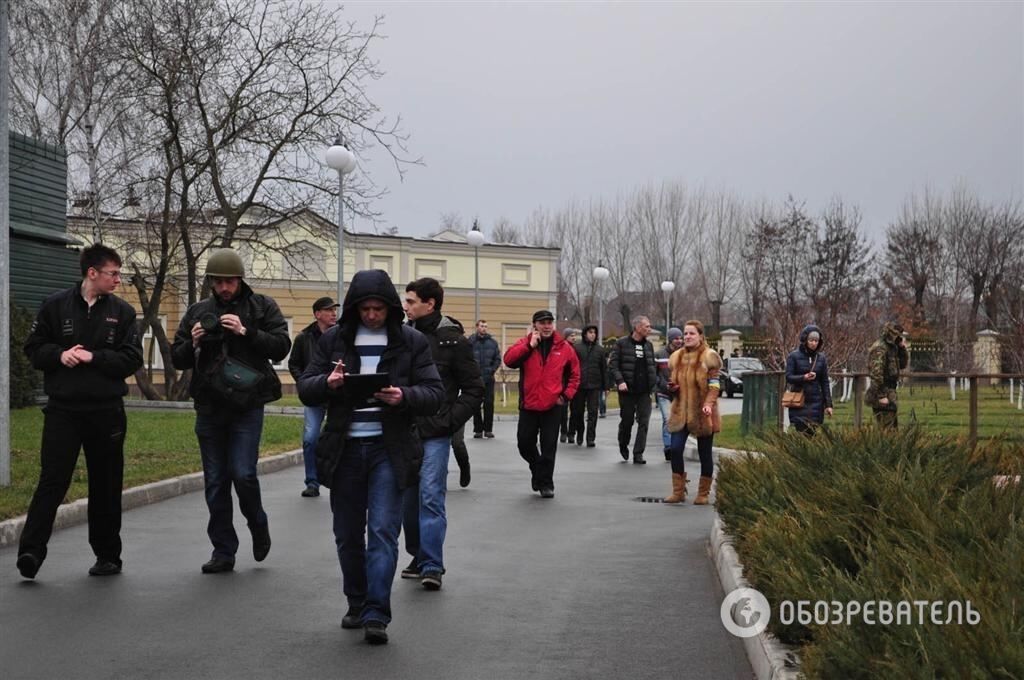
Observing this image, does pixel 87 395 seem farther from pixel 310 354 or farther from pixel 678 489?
pixel 678 489

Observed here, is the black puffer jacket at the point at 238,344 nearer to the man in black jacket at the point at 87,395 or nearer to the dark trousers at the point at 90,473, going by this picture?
the man in black jacket at the point at 87,395

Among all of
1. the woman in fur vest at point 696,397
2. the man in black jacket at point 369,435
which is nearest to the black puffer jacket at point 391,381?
the man in black jacket at point 369,435

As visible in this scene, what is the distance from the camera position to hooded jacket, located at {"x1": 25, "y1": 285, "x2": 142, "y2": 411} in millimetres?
7805

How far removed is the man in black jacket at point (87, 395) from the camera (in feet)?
25.5

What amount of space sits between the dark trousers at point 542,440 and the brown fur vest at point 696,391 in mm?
1383

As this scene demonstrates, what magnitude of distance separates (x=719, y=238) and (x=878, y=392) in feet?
189

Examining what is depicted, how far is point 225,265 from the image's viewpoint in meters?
8.10

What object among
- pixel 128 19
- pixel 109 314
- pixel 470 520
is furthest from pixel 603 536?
pixel 128 19

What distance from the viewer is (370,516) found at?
6445 millimetres

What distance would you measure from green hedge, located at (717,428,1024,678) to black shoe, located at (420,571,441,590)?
6.16 ft

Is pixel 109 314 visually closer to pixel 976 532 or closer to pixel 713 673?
pixel 713 673

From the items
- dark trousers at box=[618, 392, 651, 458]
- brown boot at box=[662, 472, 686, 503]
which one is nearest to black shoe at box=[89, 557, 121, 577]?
brown boot at box=[662, 472, 686, 503]

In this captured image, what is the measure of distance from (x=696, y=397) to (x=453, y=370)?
4815mm

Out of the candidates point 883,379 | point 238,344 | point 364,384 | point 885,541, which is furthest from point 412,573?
point 883,379
